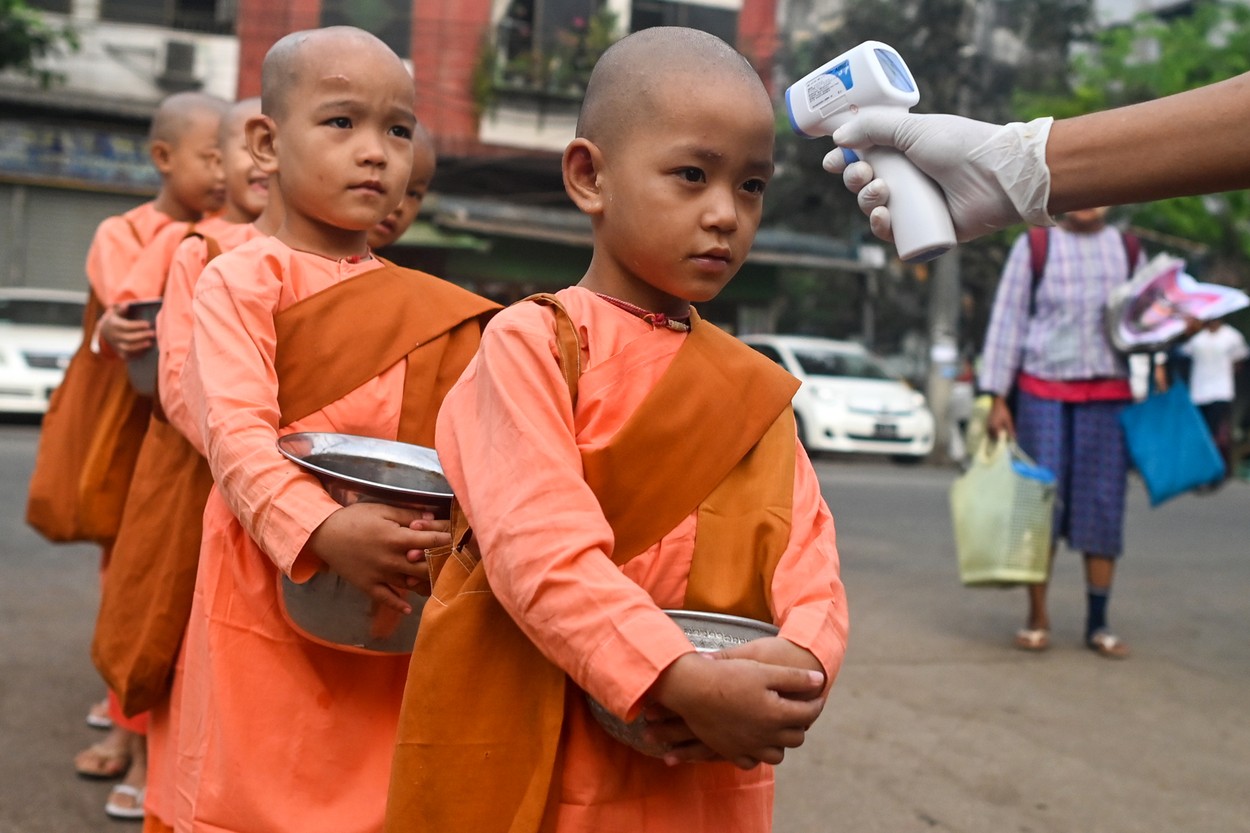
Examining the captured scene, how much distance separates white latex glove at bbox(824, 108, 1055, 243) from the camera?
6.90 feet

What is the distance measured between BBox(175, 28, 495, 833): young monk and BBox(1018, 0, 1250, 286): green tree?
17.1 metres

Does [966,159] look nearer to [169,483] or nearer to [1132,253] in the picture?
[169,483]

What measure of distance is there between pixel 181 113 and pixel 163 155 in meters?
0.15

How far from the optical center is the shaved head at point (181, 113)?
163 inches

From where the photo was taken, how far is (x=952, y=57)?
18.9 metres

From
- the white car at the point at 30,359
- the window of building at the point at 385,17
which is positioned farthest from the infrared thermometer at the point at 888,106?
the window of building at the point at 385,17

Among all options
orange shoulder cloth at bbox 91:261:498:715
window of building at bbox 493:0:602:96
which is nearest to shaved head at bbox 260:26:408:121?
orange shoulder cloth at bbox 91:261:498:715

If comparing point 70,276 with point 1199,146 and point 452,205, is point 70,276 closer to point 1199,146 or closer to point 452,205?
point 452,205

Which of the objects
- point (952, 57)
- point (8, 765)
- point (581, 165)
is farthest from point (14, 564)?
point (952, 57)

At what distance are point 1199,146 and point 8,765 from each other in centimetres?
325

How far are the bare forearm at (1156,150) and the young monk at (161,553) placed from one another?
4.95 ft

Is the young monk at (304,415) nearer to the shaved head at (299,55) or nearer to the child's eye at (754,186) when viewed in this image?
the shaved head at (299,55)

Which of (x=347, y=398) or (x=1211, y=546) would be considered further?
(x=1211, y=546)

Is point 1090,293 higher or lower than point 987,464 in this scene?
higher
